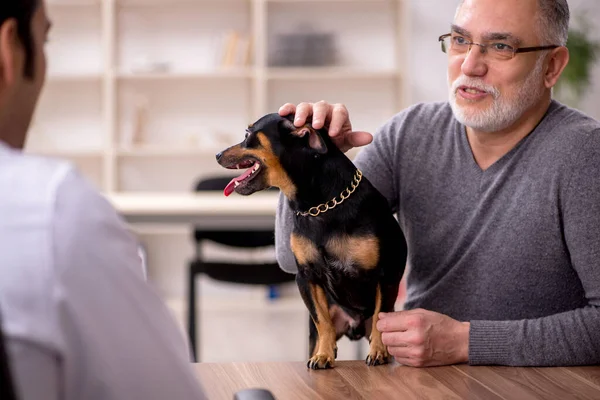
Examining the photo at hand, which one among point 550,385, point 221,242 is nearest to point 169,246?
point 221,242

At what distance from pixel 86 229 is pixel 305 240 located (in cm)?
79

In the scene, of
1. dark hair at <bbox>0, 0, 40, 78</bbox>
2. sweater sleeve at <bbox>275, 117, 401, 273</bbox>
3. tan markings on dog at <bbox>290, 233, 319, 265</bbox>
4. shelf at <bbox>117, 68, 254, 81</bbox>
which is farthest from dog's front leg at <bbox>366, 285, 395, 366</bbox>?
shelf at <bbox>117, 68, 254, 81</bbox>

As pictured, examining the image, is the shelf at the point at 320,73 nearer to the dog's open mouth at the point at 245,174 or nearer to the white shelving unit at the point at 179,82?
the white shelving unit at the point at 179,82

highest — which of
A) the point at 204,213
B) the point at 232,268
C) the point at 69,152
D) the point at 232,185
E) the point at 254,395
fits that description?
the point at 232,185

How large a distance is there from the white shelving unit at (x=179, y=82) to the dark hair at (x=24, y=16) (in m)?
5.21

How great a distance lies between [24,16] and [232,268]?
10.7 feet

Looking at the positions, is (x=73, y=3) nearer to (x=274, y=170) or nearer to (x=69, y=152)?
(x=69, y=152)

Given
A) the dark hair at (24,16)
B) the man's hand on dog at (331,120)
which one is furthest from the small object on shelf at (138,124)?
the dark hair at (24,16)

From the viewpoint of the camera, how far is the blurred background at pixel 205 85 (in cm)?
589

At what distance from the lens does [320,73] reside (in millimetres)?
5766

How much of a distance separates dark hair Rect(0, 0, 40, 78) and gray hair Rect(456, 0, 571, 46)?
1271 millimetres

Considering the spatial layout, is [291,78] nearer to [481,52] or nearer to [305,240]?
[481,52]

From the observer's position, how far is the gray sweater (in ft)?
4.84

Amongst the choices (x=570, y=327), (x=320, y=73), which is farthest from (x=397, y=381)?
(x=320, y=73)
